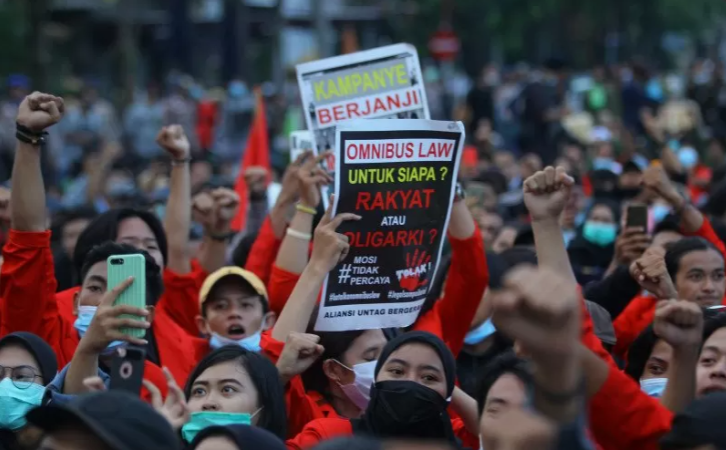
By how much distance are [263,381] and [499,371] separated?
0.82 metres

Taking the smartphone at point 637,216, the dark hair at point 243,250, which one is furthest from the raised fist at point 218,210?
the smartphone at point 637,216

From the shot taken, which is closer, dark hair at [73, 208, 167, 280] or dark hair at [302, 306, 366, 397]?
dark hair at [302, 306, 366, 397]

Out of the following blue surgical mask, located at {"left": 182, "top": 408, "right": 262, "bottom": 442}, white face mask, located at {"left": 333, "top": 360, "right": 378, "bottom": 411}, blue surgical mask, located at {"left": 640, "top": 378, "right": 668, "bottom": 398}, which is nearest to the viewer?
blue surgical mask, located at {"left": 182, "top": 408, "right": 262, "bottom": 442}

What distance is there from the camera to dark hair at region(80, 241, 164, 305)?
563cm

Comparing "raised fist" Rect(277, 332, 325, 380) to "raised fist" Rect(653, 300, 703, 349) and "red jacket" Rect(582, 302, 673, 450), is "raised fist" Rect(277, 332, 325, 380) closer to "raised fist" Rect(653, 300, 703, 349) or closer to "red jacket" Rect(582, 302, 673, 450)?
"red jacket" Rect(582, 302, 673, 450)

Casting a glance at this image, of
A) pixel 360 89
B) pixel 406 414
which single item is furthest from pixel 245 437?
pixel 360 89

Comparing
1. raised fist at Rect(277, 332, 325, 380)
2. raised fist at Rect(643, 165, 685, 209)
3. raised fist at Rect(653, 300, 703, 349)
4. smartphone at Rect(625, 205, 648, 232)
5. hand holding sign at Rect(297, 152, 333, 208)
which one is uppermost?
hand holding sign at Rect(297, 152, 333, 208)

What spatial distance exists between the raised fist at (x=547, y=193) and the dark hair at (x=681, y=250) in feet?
5.80

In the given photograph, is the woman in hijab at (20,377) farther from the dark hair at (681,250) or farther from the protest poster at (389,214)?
the dark hair at (681,250)

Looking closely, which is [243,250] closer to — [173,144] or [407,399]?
[173,144]

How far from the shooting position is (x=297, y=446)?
4789mm

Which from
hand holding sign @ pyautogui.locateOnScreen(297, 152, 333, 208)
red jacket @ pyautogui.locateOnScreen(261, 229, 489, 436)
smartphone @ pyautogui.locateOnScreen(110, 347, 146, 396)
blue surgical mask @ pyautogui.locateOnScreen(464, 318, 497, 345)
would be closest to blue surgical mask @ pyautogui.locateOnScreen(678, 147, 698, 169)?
blue surgical mask @ pyautogui.locateOnScreen(464, 318, 497, 345)

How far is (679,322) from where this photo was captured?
3963 mm

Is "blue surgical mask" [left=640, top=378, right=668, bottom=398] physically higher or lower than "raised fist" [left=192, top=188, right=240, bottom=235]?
lower
